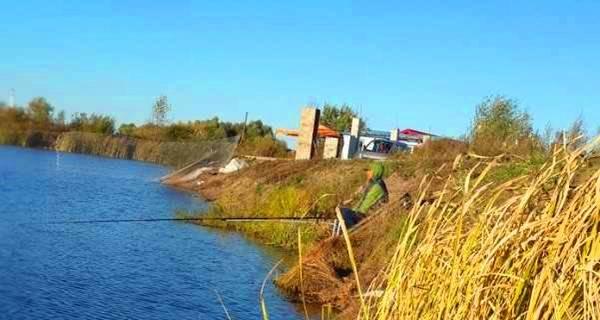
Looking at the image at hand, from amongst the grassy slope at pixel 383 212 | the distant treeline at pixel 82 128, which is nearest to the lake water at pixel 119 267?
the grassy slope at pixel 383 212

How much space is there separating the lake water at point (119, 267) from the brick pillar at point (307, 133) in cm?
1103

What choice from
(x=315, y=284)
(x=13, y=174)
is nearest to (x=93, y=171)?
(x=13, y=174)

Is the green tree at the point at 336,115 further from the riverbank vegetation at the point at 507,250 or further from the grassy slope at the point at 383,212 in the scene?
the riverbank vegetation at the point at 507,250

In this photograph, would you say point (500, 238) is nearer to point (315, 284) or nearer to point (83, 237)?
point (315, 284)

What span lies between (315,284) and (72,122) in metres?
68.2

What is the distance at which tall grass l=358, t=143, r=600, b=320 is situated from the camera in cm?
245

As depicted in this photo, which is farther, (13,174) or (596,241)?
(13,174)

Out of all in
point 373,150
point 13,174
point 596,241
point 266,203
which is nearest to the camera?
point 596,241

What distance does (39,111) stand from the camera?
74812 mm

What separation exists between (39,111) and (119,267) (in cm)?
6580

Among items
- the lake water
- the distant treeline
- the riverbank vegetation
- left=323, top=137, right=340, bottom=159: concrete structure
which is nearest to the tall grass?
the riverbank vegetation

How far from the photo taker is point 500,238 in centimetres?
262

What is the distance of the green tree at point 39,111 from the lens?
74375 millimetres

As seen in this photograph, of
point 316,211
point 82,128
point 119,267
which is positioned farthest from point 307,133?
point 82,128
